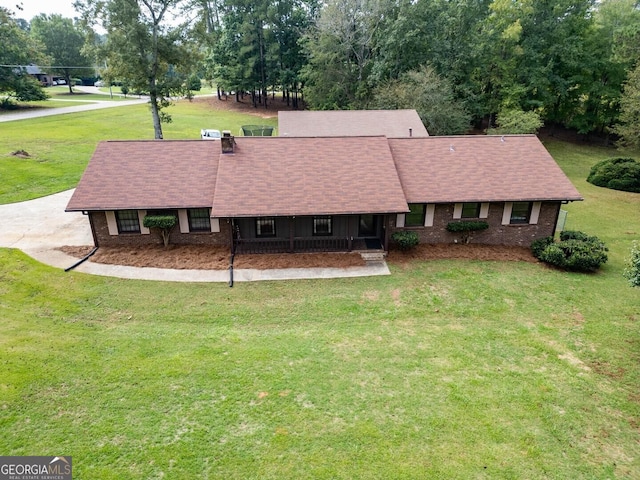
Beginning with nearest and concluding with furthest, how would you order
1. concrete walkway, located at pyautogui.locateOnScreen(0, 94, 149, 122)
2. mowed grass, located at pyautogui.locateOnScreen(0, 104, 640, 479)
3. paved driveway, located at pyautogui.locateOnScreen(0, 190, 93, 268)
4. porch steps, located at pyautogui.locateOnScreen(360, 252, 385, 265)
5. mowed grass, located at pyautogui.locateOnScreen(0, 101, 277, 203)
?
mowed grass, located at pyautogui.locateOnScreen(0, 104, 640, 479)
paved driveway, located at pyautogui.locateOnScreen(0, 190, 93, 268)
porch steps, located at pyautogui.locateOnScreen(360, 252, 385, 265)
mowed grass, located at pyautogui.locateOnScreen(0, 101, 277, 203)
concrete walkway, located at pyautogui.locateOnScreen(0, 94, 149, 122)

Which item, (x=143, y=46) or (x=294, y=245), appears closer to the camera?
(x=294, y=245)

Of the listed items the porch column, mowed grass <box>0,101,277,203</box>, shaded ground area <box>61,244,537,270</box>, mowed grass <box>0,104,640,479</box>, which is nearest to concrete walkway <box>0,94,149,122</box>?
mowed grass <box>0,101,277,203</box>

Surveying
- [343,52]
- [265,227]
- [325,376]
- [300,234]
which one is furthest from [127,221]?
[343,52]

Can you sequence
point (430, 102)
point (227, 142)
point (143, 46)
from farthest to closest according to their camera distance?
1. point (430, 102)
2. point (143, 46)
3. point (227, 142)

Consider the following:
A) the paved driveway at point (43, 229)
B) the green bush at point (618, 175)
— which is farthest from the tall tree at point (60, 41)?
the green bush at point (618, 175)

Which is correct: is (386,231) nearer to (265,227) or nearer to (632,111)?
(265,227)

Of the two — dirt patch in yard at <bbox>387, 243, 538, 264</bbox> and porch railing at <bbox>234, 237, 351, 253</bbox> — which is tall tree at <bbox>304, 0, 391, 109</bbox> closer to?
dirt patch in yard at <bbox>387, 243, 538, 264</bbox>

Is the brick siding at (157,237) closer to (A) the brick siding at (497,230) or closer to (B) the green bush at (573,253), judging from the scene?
(A) the brick siding at (497,230)
